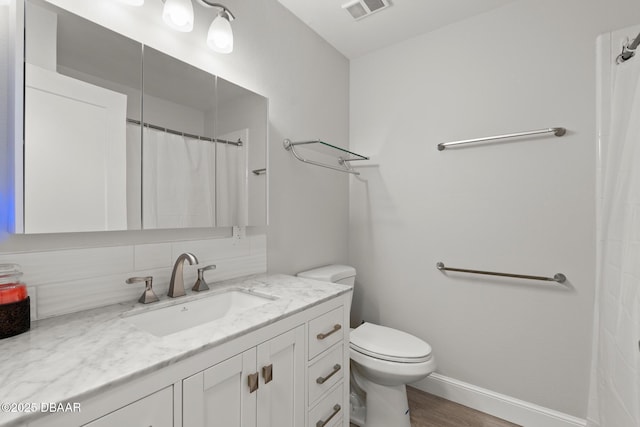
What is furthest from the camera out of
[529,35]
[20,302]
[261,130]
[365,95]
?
[365,95]

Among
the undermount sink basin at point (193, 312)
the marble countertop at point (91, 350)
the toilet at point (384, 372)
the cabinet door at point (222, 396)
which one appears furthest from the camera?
the toilet at point (384, 372)

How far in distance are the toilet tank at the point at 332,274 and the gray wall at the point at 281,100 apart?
0.08m

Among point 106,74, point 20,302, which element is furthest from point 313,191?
point 20,302

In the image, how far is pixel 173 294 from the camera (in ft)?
3.76

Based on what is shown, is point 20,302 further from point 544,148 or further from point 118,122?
point 544,148

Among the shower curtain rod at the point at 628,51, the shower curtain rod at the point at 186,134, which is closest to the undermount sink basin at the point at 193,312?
the shower curtain rod at the point at 186,134

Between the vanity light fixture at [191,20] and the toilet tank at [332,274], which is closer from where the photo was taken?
the vanity light fixture at [191,20]

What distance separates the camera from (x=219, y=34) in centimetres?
131

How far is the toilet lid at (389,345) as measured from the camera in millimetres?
1497

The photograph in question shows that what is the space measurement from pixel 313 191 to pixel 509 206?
1.21 m

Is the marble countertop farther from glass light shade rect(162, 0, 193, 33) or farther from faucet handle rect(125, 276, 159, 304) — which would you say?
glass light shade rect(162, 0, 193, 33)

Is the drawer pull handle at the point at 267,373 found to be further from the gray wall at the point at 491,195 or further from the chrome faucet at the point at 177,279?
the gray wall at the point at 491,195

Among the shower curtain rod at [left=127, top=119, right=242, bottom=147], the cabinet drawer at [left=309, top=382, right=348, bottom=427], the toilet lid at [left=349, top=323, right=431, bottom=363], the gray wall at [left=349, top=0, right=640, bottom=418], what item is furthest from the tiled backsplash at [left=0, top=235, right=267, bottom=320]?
the gray wall at [left=349, top=0, right=640, bottom=418]

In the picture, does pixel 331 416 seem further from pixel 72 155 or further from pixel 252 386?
pixel 72 155
